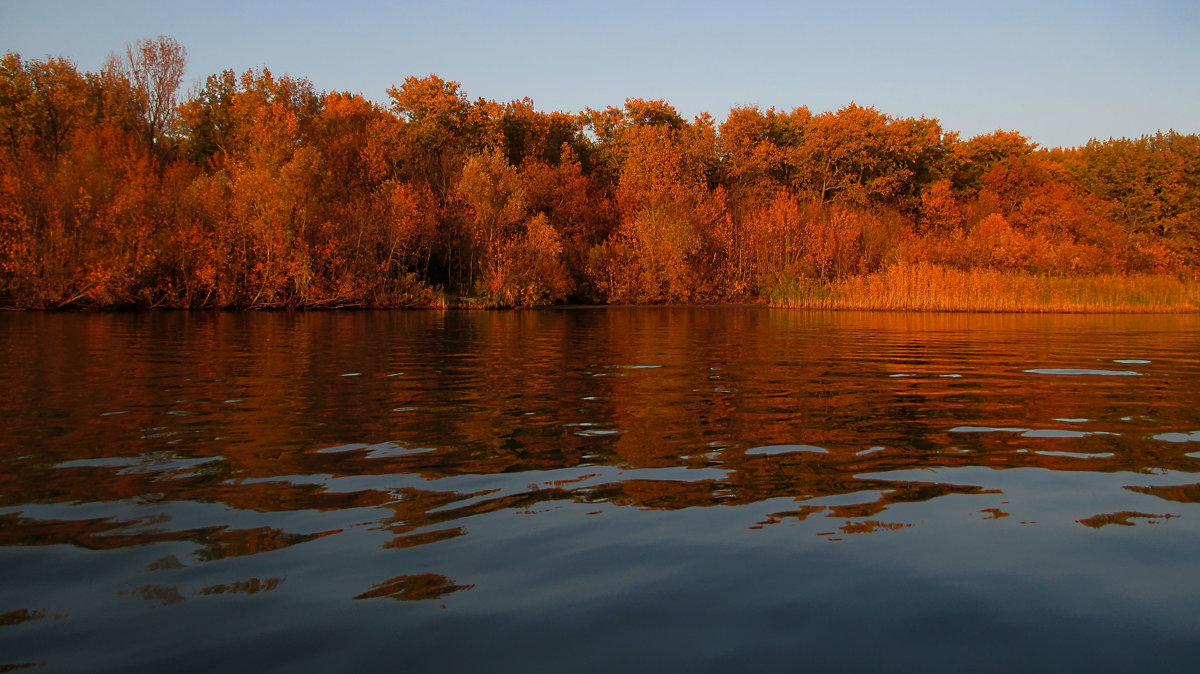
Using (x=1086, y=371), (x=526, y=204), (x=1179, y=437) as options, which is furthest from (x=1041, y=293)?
(x=1179, y=437)

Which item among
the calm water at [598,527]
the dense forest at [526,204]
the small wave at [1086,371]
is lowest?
the calm water at [598,527]

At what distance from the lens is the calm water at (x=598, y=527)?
10.9ft

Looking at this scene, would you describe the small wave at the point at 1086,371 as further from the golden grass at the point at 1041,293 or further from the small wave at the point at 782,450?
the golden grass at the point at 1041,293

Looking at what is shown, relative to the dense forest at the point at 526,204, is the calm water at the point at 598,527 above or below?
below

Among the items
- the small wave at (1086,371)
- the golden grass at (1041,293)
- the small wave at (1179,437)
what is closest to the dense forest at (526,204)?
the golden grass at (1041,293)

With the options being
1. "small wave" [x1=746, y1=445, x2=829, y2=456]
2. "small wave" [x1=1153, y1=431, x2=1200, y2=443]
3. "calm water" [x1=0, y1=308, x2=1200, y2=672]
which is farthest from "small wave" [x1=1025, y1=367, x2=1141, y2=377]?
"small wave" [x1=746, y1=445, x2=829, y2=456]

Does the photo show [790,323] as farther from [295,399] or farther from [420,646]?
[420,646]

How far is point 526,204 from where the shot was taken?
49812 millimetres

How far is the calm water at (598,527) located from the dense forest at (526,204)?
31048 mm

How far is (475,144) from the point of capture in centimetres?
5869

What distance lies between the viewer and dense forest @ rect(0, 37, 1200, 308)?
1495 inches

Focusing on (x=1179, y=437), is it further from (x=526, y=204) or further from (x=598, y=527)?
(x=526, y=204)

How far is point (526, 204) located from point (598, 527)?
46155 mm

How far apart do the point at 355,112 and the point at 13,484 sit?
54054 mm
